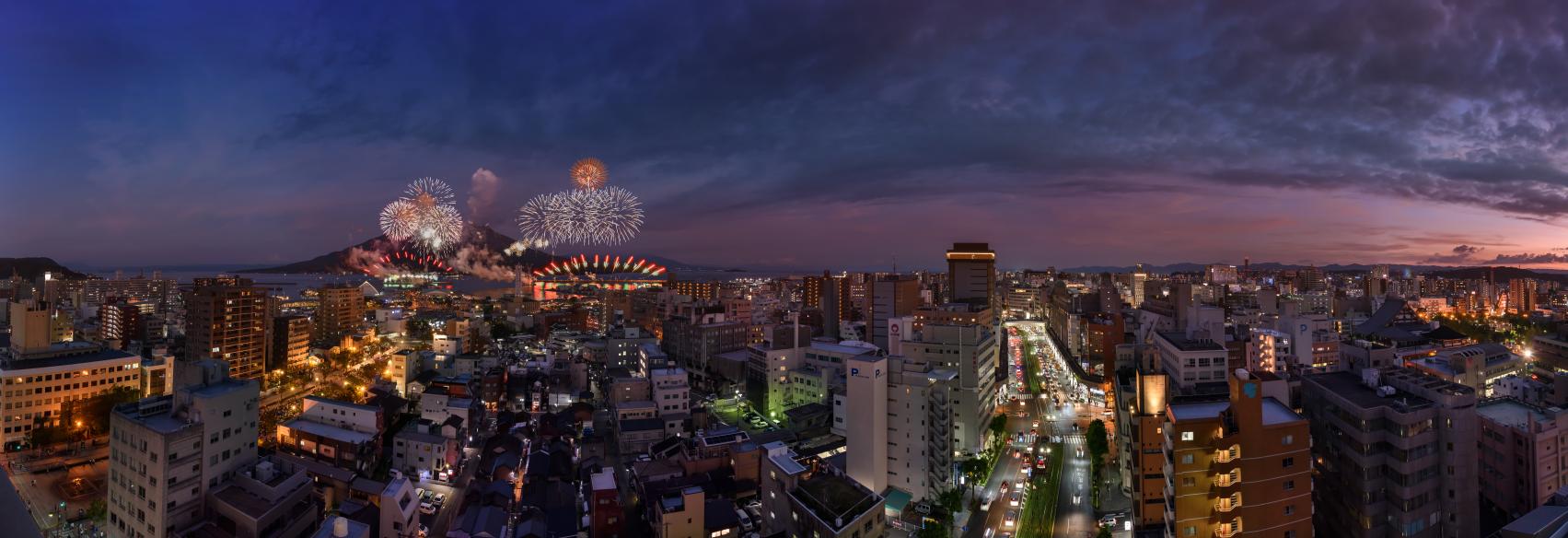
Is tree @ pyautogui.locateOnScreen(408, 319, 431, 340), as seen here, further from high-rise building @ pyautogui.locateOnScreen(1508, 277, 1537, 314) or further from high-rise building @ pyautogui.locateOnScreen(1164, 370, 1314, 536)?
high-rise building @ pyautogui.locateOnScreen(1508, 277, 1537, 314)

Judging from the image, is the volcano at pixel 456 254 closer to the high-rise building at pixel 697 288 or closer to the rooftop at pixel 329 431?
the high-rise building at pixel 697 288

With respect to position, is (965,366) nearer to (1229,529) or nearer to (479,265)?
(1229,529)

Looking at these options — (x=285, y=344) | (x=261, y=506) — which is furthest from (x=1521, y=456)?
(x=285, y=344)

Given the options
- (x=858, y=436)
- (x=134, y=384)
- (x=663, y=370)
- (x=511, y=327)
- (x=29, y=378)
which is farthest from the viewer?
(x=511, y=327)

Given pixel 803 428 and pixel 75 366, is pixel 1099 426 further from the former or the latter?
pixel 75 366

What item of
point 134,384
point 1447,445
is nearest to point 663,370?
point 134,384

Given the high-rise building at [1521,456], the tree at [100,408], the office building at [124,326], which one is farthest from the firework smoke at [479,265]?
the high-rise building at [1521,456]
